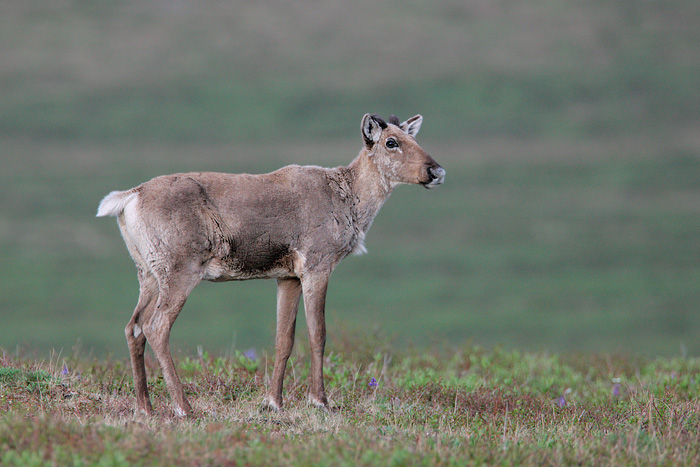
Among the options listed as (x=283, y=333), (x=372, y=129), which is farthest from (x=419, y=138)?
(x=283, y=333)

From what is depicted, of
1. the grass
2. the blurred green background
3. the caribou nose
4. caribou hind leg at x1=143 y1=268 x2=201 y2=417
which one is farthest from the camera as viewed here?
the blurred green background

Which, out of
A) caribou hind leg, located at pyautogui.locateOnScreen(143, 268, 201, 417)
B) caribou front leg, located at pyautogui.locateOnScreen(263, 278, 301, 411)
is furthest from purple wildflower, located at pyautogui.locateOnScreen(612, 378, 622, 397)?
caribou hind leg, located at pyautogui.locateOnScreen(143, 268, 201, 417)

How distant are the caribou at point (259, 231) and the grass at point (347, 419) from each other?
71 centimetres

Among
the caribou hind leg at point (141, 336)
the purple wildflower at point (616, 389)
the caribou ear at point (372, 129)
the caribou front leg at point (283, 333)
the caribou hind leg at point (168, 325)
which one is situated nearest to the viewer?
the caribou hind leg at point (168, 325)

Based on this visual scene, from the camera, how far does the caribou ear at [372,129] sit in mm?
12039

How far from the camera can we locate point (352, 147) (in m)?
134

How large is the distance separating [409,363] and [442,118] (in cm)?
13649

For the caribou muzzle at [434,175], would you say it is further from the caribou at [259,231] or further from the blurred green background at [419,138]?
the blurred green background at [419,138]

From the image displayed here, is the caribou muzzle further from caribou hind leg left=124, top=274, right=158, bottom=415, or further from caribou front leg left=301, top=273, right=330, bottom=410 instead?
caribou hind leg left=124, top=274, right=158, bottom=415

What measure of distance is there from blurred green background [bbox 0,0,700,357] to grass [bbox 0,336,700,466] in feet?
188

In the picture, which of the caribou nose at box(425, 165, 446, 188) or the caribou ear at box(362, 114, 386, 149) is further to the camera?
the caribou ear at box(362, 114, 386, 149)

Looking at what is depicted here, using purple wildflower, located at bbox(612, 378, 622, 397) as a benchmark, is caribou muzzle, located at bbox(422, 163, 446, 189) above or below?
above

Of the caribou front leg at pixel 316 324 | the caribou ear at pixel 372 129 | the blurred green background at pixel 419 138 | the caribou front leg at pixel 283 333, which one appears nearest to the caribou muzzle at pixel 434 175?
the caribou ear at pixel 372 129

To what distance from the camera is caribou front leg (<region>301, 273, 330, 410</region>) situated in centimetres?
1107
